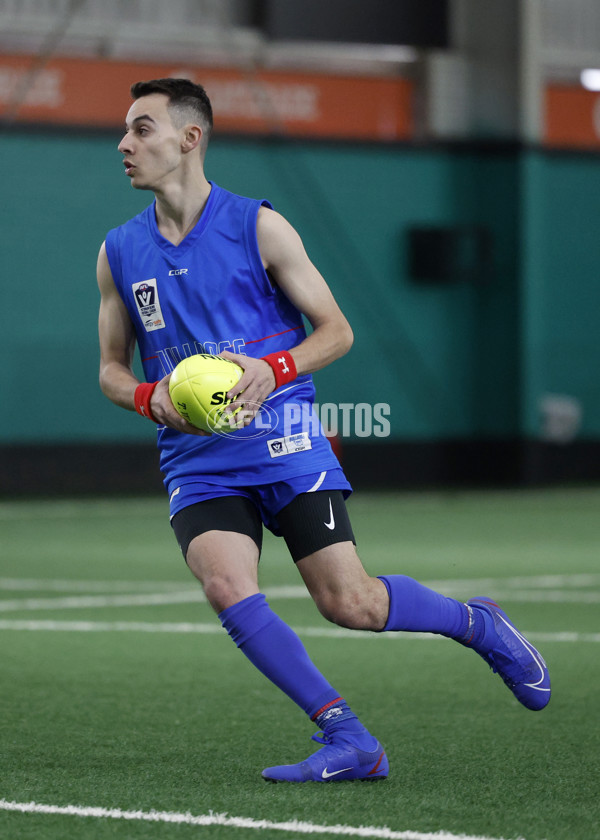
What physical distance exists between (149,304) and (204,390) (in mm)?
541

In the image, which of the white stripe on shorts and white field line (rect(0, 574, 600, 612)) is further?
white field line (rect(0, 574, 600, 612))

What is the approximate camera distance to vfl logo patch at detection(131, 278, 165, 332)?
5.21m

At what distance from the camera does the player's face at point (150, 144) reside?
5.17 metres

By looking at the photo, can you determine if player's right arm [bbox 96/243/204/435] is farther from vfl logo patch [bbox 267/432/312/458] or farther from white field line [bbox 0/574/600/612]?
white field line [bbox 0/574/600/612]

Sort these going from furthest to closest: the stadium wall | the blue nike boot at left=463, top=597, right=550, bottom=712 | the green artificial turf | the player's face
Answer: the stadium wall < the blue nike boot at left=463, top=597, right=550, bottom=712 < the player's face < the green artificial turf

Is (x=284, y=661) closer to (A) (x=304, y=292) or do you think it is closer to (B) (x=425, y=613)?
(B) (x=425, y=613)

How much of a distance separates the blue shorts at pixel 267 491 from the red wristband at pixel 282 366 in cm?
33

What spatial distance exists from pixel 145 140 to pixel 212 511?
1.22m

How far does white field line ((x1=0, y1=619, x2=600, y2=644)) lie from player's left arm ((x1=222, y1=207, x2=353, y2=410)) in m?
3.48

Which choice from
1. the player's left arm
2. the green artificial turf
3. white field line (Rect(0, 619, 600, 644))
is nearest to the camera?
the green artificial turf

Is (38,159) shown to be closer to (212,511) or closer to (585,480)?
(585,480)

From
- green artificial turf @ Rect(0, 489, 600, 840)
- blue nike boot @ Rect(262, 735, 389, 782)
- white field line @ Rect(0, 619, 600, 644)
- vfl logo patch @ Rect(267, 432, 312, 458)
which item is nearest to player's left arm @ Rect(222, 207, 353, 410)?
vfl logo patch @ Rect(267, 432, 312, 458)

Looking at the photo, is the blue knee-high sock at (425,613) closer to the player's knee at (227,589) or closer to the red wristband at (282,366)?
the player's knee at (227,589)

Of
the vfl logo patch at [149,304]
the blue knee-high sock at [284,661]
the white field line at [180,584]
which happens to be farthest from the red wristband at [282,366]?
the white field line at [180,584]
